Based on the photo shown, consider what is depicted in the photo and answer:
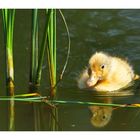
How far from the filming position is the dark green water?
12.8 ft

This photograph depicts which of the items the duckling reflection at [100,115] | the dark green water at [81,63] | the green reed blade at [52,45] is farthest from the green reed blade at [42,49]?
the duckling reflection at [100,115]

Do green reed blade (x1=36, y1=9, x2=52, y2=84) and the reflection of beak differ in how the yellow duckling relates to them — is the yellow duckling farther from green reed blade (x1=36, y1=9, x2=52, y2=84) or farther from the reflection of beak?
green reed blade (x1=36, y1=9, x2=52, y2=84)

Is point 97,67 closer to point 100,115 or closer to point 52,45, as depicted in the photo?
point 52,45

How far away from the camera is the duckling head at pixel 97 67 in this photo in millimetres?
4797

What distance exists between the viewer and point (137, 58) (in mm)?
5457

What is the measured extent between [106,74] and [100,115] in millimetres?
1037

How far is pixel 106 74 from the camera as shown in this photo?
504 centimetres

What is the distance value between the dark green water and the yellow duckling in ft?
0.34

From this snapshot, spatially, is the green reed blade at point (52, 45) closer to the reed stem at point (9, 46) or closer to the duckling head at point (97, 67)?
the reed stem at point (9, 46)

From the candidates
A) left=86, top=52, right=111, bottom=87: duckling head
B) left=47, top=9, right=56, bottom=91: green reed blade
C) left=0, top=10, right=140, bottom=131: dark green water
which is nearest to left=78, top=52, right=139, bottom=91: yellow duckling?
left=86, top=52, right=111, bottom=87: duckling head

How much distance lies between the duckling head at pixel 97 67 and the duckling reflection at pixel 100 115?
0.66 meters

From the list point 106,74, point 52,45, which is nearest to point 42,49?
point 52,45

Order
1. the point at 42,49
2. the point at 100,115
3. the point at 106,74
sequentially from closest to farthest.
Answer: the point at 100,115
the point at 42,49
the point at 106,74

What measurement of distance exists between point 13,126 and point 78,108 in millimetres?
532
